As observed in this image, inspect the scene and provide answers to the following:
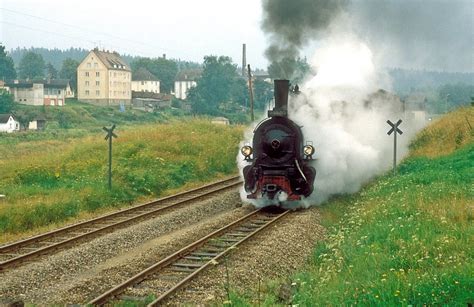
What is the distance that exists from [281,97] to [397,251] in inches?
339

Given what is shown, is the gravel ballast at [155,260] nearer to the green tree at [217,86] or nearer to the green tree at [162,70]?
the green tree at [217,86]

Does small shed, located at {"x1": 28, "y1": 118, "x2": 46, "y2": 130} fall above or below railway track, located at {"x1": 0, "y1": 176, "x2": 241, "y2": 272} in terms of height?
above

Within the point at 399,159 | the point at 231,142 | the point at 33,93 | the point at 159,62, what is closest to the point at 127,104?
the point at 33,93

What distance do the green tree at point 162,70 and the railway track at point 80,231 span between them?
122m

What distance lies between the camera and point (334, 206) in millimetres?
18062

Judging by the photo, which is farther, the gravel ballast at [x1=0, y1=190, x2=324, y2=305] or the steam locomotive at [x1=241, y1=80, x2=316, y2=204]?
the steam locomotive at [x1=241, y1=80, x2=316, y2=204]

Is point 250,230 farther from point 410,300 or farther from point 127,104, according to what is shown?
point 127,104

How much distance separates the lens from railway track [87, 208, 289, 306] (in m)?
9.48

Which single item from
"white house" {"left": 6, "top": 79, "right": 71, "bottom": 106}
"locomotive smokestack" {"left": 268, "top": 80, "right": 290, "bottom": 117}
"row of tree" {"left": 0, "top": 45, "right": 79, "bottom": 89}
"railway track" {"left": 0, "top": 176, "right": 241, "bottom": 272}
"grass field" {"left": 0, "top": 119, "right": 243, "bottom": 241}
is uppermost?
"row of tree" {"left": 0, "top": 45, "right": 79, "bottom": 89}

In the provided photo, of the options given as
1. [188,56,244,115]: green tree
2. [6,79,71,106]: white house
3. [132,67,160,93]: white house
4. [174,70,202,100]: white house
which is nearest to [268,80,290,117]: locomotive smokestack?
[188,56,244,115]: green tree

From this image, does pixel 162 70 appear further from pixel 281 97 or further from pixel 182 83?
pixel 281 97

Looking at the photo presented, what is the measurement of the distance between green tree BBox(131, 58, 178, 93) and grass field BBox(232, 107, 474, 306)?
125222 millimetres

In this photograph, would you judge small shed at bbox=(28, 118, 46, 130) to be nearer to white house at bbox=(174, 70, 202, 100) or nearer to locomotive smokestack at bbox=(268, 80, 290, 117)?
locomotive smokestack at bbox=(268, 80, 290, 117)

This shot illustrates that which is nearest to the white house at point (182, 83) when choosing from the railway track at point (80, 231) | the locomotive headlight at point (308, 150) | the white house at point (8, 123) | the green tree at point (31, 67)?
the green tree at point (31, 67)
